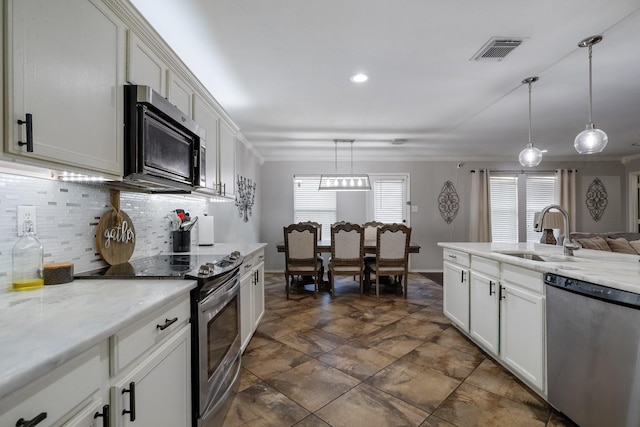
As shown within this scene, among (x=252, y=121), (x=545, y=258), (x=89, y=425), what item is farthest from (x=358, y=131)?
(x=89, y=425)

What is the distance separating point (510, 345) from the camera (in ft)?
7.01

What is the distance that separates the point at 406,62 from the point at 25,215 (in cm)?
250

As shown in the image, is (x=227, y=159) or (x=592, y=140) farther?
(x=227, y=159)

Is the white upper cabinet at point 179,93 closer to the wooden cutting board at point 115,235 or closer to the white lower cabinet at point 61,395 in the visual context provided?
the wooden cutting board at point 115,235

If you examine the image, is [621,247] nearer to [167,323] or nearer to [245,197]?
[245,197]

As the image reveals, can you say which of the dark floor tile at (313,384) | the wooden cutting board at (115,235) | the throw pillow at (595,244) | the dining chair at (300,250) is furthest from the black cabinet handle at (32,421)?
the throw pillow at (595,244)

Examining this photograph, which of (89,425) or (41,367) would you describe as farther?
(89,425)

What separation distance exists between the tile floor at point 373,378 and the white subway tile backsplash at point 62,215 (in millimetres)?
1226

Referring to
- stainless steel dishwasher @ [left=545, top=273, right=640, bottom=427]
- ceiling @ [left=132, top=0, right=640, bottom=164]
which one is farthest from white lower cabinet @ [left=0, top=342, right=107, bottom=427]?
stainless steel dishwasher @ [left=545, top=273, right=640, bottom=427]

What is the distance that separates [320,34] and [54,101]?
157 centimetres

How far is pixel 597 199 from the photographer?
620 centimetres

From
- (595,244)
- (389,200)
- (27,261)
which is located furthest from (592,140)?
Result: (389,200)

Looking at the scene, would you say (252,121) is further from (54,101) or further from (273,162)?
(54,101)

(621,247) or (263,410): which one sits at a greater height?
(621,247)
